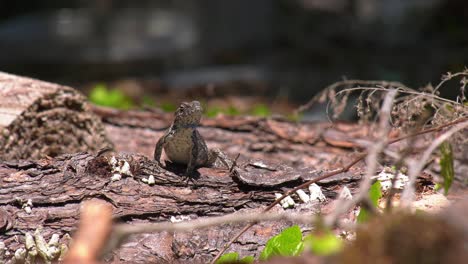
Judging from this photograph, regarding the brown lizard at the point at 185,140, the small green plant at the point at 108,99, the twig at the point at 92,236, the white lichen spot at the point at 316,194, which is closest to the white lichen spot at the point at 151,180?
the brown lizard at the point at 185,140

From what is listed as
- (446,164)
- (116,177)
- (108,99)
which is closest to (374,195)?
(446,164)

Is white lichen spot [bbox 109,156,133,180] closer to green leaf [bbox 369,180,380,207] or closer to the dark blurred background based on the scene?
green leaf [bbox 369,180,380,207]

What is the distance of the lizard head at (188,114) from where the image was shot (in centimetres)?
449

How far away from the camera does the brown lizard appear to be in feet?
14.8

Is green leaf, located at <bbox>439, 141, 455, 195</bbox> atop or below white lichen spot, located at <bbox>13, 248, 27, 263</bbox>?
atop

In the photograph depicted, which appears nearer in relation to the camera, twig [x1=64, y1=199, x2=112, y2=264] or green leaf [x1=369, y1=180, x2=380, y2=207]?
twig [x1=64, y1=199, x2=112, y2=264]

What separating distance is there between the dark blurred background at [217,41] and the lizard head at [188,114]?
618 centimetres

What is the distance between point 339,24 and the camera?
477 inches

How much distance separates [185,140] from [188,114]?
0.66 ft

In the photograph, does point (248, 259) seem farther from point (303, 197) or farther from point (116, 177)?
point (116, 177)

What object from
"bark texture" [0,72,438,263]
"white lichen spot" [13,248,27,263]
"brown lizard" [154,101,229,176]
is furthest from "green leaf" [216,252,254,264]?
"brown lizard" [154,101,229,176]

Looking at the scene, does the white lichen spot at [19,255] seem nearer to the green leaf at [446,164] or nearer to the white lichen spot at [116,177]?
the white lichen spot at [116,177]

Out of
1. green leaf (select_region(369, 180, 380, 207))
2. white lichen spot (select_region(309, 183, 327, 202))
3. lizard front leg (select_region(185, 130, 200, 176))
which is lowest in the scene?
lizard front leg (select_region(185, 130, 200, 176))

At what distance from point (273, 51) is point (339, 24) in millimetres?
1216
